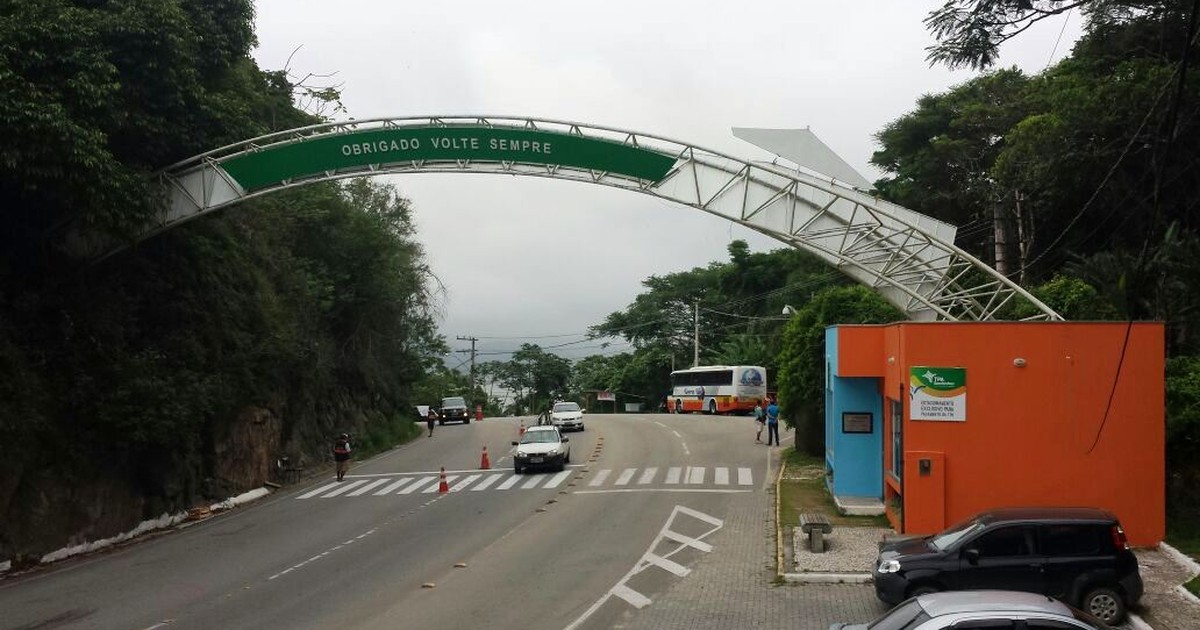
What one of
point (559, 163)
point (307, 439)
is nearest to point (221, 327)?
point (307, 439)

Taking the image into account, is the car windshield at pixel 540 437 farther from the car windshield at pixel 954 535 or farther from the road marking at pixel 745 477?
the car windshield at pixel 954 535

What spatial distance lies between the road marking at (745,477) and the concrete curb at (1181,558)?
12386 mm

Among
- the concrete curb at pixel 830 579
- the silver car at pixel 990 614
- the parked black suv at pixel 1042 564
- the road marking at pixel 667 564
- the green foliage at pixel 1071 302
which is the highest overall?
the green foliage at pixel 1071 302

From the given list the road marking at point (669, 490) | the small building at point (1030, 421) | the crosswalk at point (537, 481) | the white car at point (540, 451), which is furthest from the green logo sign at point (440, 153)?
the white car at point (540, 451)

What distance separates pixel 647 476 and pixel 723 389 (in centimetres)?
2799

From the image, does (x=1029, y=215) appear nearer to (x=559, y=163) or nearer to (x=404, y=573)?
(x=559, y=163)

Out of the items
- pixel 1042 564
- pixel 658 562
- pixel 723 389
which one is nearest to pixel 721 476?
pixel 658 562

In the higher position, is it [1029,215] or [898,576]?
[1029,215]

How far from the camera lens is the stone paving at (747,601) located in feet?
43.5

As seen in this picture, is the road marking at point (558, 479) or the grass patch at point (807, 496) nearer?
the grass patch at point (807, 496)

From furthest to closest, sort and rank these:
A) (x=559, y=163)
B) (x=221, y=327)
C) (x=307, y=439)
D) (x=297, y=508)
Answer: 1. (x=307, y=439)
2. (x=221, y=327)
3. (x=297, y=508)
4. (x=559, y=163)

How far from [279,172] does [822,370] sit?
670 inches

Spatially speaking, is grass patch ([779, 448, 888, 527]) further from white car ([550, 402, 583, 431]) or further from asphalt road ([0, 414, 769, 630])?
white car ([550, 402, 583, 431])

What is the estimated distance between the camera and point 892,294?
23.6 meters
